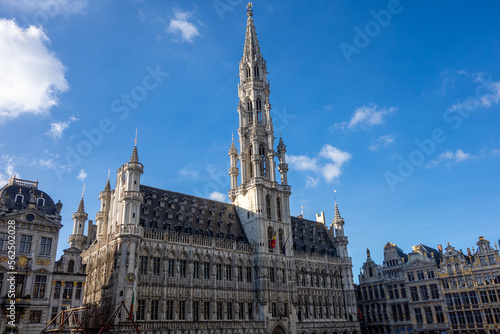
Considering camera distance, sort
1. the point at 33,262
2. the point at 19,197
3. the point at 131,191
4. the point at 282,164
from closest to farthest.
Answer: the point at 33,262 → the point at 19,197 → the point at 131,191 → the point at 282,164

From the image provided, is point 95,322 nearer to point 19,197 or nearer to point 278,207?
point 19,197

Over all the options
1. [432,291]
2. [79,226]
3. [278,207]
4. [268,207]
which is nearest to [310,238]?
[278,207]

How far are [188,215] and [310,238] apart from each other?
94.9ft

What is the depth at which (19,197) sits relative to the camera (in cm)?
4562

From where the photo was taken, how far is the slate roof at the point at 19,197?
44691mm

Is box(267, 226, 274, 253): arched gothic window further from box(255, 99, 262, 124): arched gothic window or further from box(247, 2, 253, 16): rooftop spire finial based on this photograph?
box(247, 2, 253, 16): rooftop spire finial

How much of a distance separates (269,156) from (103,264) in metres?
34.0

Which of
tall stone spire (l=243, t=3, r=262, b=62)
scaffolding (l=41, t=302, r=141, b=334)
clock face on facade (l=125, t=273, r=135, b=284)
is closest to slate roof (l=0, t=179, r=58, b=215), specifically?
clock face on facade (l=125, t=273, r=135, b=284)

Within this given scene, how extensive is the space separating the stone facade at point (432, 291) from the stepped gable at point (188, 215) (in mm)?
32231

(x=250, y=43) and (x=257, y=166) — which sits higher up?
(x=250, y=43)

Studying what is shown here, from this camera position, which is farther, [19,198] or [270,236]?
[270,236]

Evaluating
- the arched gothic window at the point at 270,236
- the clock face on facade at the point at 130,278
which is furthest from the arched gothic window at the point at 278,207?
the clock face on facade at the point at 130,278

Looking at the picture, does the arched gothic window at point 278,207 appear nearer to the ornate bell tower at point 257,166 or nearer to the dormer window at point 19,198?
the ornate bell tower at point 257,166

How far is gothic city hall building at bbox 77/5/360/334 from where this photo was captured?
167ft
